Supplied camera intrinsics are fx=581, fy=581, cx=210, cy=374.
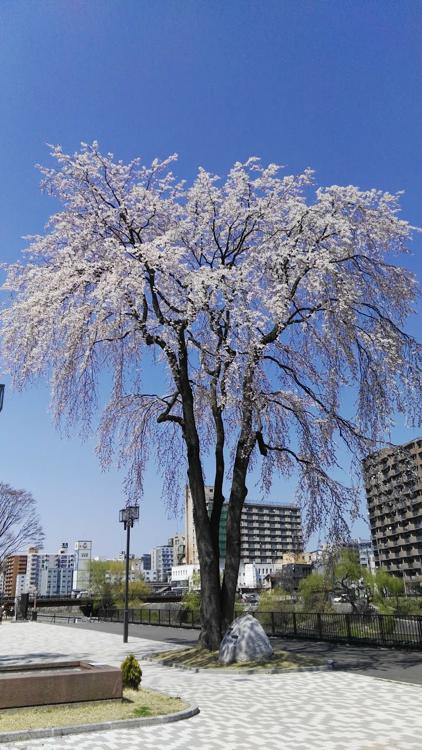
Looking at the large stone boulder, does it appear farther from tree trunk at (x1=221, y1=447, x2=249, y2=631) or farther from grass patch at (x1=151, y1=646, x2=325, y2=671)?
tree trunk at (x1=221, y1=447, x2=249, y2=631)

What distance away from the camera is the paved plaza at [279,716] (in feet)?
24.9

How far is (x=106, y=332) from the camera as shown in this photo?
1780cm

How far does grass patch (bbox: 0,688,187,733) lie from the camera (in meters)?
8.20

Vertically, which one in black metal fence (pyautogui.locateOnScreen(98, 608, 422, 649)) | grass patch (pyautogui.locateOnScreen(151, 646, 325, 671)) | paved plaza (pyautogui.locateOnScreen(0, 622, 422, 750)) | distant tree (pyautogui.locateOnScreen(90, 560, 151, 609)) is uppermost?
distant tree (pyautogui.locateOnScreen(90, 560, 151, 609))

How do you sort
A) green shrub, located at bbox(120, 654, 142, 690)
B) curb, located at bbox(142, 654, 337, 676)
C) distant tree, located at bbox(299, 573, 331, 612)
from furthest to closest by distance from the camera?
distant tree, located at bbox(299, 573, 331, 612) < curb, located at bbox(142, 654, 337, 676) < green shrub, located at bbox(120, 654, 142, 690)

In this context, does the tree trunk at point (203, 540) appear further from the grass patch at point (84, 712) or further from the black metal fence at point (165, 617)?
the black metal fence at point (165, 617)

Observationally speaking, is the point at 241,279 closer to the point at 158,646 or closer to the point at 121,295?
the point at 121,295

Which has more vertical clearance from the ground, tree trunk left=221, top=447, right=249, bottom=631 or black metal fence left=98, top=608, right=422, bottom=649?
tree trunk left=221, top=447, right=249, bottom=631

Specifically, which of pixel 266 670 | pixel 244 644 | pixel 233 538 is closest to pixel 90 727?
pixel 266 670

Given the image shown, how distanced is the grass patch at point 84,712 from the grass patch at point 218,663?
502 cm

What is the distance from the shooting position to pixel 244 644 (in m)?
15.2

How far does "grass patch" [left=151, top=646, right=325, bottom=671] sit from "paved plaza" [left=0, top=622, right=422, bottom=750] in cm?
53

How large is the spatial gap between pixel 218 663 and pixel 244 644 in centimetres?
83

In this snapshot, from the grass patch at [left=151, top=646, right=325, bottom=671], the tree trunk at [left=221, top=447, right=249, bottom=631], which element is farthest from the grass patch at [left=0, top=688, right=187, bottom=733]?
the tree trunk at [left=221, top=447, right=249, bottom=631]
